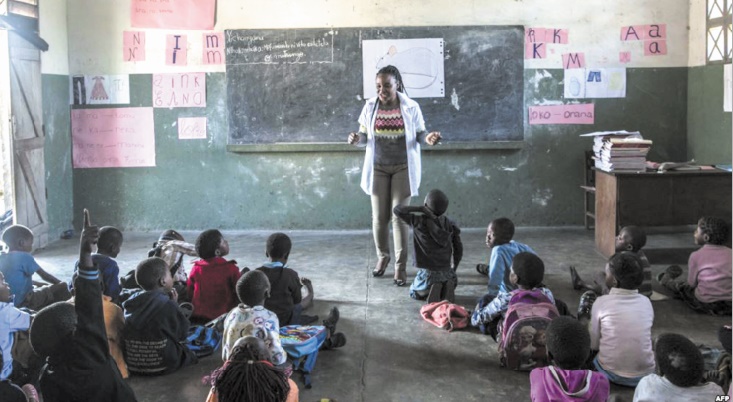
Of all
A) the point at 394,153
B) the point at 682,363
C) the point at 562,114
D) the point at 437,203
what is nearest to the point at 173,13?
the point at 394,153

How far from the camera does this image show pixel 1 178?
6.95 m

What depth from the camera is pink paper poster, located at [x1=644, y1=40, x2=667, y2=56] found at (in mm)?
7676

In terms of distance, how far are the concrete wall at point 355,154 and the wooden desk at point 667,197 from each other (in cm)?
163

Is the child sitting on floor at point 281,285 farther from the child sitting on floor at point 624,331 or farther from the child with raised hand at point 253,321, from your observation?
the child sitting on floor at point 624,331

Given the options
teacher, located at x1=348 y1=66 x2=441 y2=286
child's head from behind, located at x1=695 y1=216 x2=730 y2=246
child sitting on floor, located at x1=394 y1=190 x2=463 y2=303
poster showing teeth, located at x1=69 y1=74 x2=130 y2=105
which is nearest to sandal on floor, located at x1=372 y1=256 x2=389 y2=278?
teacher, located at x1=348 y1=66 x2=441 y2=286

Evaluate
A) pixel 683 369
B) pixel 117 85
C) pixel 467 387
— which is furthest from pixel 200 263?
pixel 117 85

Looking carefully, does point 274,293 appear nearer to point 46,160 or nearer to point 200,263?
point 200,263

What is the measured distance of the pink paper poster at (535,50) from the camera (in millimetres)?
7684

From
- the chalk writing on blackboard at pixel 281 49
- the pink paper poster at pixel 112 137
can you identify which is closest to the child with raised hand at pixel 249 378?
the chalk writing on blackboard at pixel 281 49

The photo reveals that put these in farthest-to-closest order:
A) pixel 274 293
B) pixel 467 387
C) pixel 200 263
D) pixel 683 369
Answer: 1. pixel 200 263
2. pixel 274 293
3. pixel 467 387
4. pixel 683 369

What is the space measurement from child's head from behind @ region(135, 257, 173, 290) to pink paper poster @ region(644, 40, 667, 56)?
563 cm

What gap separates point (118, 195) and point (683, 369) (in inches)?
251

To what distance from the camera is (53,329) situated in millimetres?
2844

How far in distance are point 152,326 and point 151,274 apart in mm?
256
